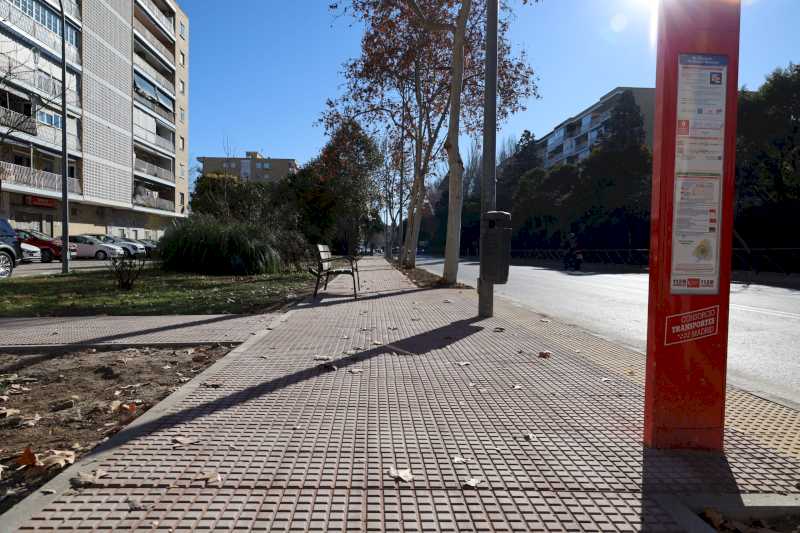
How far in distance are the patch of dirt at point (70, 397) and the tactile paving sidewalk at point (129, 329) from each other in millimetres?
437

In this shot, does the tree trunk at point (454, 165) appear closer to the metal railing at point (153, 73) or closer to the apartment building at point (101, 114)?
the apartment building at point (101, 114)

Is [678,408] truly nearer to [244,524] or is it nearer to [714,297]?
[714,297]

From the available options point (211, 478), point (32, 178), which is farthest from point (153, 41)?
point (211, 478)

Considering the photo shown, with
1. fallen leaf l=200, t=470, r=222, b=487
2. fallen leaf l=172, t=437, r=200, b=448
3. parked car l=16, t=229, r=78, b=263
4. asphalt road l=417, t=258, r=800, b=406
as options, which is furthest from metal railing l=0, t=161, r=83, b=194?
fallen leaf l=200, t=470, r=222, b=487

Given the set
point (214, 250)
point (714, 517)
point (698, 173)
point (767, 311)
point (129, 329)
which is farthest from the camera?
point (214, 250)

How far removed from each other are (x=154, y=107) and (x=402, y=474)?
53.1m

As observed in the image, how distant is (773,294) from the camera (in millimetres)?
14773

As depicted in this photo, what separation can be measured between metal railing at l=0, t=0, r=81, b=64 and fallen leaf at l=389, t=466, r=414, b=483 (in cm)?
3166

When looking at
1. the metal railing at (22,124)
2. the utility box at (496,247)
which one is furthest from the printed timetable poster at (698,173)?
the metal railing at (22,124)

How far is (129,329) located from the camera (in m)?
7.12

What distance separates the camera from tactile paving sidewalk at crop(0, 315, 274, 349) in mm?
6289

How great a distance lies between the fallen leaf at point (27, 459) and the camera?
2.92 meters

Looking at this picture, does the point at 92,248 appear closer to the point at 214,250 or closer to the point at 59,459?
the point at 214,250

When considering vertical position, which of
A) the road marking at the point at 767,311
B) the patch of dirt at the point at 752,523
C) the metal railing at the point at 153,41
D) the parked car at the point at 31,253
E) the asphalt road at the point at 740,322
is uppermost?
the metal railing at the point at 153,41
